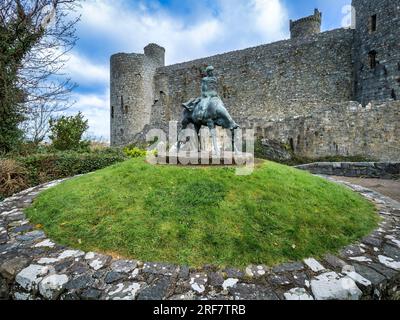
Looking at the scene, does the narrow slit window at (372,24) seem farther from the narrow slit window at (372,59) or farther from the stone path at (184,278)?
the stone path at (184,278)

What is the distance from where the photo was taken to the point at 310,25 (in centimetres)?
1942

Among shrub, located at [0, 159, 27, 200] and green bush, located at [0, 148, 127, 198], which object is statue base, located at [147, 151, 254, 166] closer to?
green bush, located at [0, 148, 127, 198]

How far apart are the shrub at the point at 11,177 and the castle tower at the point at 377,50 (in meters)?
15.0

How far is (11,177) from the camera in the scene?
254 inches

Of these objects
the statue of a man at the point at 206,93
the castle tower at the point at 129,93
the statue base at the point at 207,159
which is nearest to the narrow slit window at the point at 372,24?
the statue of a man at the point at 206,93

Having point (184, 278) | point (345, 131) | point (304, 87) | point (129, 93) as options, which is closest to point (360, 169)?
point (345, 131)

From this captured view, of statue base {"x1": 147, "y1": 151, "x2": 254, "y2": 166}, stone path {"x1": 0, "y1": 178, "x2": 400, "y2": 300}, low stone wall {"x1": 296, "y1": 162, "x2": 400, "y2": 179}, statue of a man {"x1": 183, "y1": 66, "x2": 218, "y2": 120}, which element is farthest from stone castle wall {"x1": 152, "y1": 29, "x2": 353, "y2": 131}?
stone path {"x1": 0, "y1": 178, "x2": 400, "y2": 300}

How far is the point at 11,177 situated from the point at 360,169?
10089 mm

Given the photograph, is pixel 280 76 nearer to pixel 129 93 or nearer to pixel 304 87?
pixel 304 87

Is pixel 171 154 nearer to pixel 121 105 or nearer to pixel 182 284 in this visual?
pixel 182 284

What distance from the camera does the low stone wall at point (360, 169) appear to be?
8258 millimetres

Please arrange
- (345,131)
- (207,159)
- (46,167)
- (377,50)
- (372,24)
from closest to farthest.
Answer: (207,159) < (46,167) < (345,131) < (377,50) < (372,24)

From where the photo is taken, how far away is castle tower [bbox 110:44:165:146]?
73.0 ft
